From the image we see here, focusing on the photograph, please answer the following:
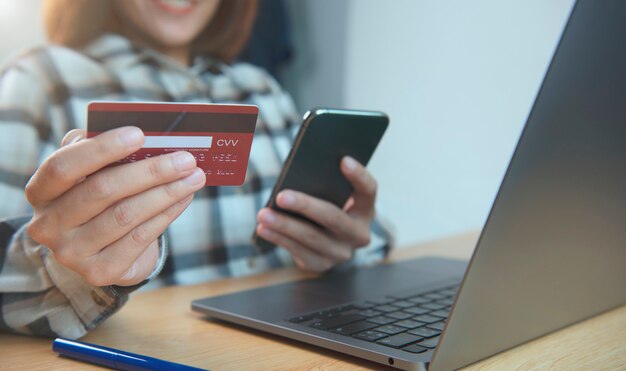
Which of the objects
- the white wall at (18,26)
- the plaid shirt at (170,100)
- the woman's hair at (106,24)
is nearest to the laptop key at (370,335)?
the plaid shirt at (170,100)

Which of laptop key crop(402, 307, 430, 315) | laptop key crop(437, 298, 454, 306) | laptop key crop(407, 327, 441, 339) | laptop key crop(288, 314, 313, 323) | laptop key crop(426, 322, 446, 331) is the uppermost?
laptop key crop(407, 327, 441, 339)

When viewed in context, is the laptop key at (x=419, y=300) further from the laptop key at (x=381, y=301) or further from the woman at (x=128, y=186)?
the woman at (x=128, y=186)

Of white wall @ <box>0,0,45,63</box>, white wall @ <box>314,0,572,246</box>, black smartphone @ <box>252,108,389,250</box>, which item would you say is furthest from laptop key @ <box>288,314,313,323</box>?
white wall @ <box>314,0,572,246</box>

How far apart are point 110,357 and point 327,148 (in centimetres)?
36

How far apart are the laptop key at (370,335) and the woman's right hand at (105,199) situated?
7.0 inches

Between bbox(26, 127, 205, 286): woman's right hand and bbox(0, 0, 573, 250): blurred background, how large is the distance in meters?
1.29

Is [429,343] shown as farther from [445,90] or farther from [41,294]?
[445,90]

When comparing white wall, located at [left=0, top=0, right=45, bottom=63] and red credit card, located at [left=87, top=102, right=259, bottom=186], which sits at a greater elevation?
red credit card, located at [left=87, top=102, right=259, bottom=186]

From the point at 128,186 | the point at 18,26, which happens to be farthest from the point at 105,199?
A: the point at 18,26

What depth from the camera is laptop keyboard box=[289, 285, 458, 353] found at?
20.6 inches

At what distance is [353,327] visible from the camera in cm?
56

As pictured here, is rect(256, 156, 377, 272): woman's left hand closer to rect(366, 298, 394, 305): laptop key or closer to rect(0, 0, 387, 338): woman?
rect(0, 0, 387, 338): woman

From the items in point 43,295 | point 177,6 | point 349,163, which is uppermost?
point 177,6

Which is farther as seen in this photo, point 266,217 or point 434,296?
point 266,217
